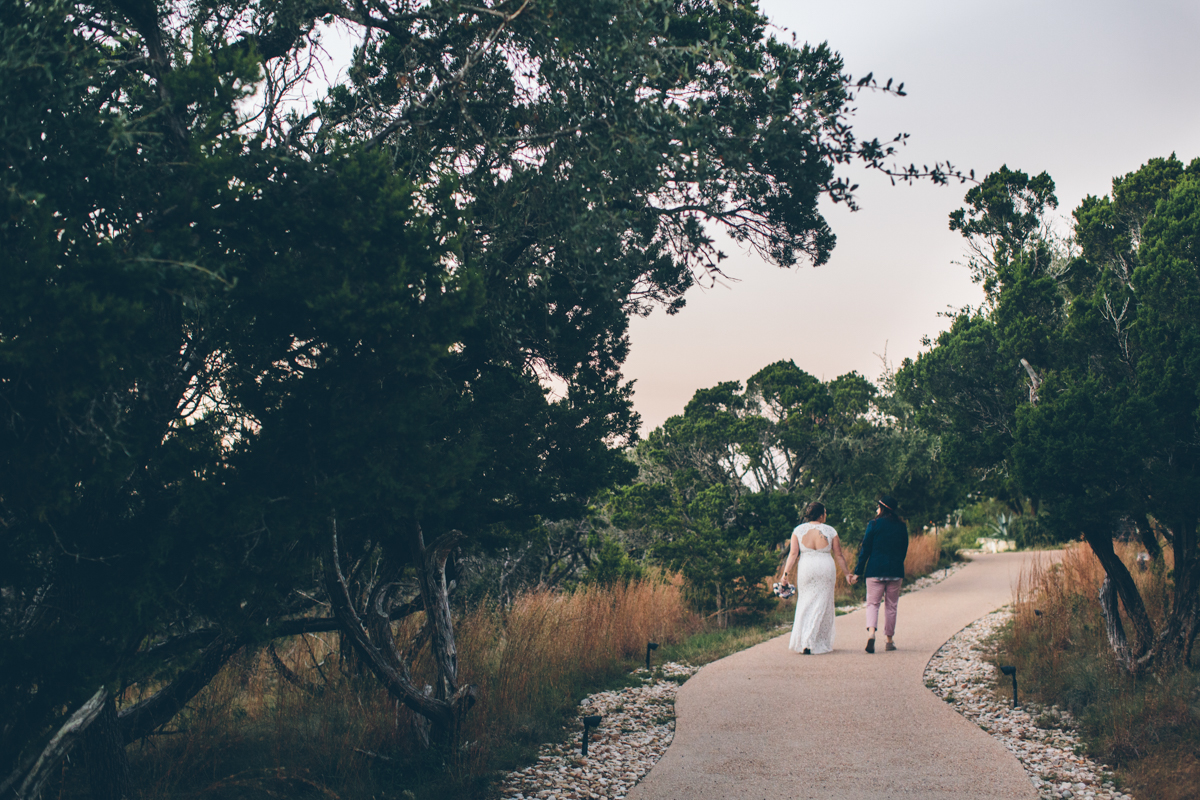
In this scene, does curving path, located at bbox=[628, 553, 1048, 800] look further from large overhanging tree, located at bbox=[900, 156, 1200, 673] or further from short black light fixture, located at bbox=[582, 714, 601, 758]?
large overhanging tree, located at bbox=[900, 156, 1200, 673]

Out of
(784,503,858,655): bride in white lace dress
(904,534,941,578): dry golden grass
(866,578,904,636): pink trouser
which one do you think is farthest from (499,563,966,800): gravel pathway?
(904,534,941,578): dry golden grass

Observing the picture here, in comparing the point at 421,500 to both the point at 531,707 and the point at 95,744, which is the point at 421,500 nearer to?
the point at 95,744

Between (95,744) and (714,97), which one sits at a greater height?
(714,97)

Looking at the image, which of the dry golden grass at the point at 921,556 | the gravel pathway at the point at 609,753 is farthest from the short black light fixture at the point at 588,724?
the dry golden grass at the point at 921,556

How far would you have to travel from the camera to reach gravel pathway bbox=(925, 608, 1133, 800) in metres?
4.64

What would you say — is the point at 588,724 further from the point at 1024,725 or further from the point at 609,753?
the point at 1024,725

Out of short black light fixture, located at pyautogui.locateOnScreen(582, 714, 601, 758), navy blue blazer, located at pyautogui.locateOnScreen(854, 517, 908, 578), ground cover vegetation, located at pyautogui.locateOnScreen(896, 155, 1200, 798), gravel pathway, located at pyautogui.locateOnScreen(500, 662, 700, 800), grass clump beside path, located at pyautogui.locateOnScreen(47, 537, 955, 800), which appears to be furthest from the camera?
navy blue blazer, located at pyautogui.locateOnScreen(854, 517, 908, 578)

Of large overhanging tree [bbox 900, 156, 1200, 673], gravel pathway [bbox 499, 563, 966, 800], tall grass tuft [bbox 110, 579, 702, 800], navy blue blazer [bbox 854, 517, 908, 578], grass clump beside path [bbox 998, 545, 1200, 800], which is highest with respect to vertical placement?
large overhanging tree [bbox 900, 156, 1200, 673]

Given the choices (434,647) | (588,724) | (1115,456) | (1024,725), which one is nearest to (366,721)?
(434,647)

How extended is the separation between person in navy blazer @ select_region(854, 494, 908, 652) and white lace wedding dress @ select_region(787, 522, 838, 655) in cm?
38

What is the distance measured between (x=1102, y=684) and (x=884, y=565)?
9.41ft

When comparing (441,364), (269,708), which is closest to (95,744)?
(269,708)

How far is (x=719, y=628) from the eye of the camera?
453 inches

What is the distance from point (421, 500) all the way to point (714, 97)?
343cm
